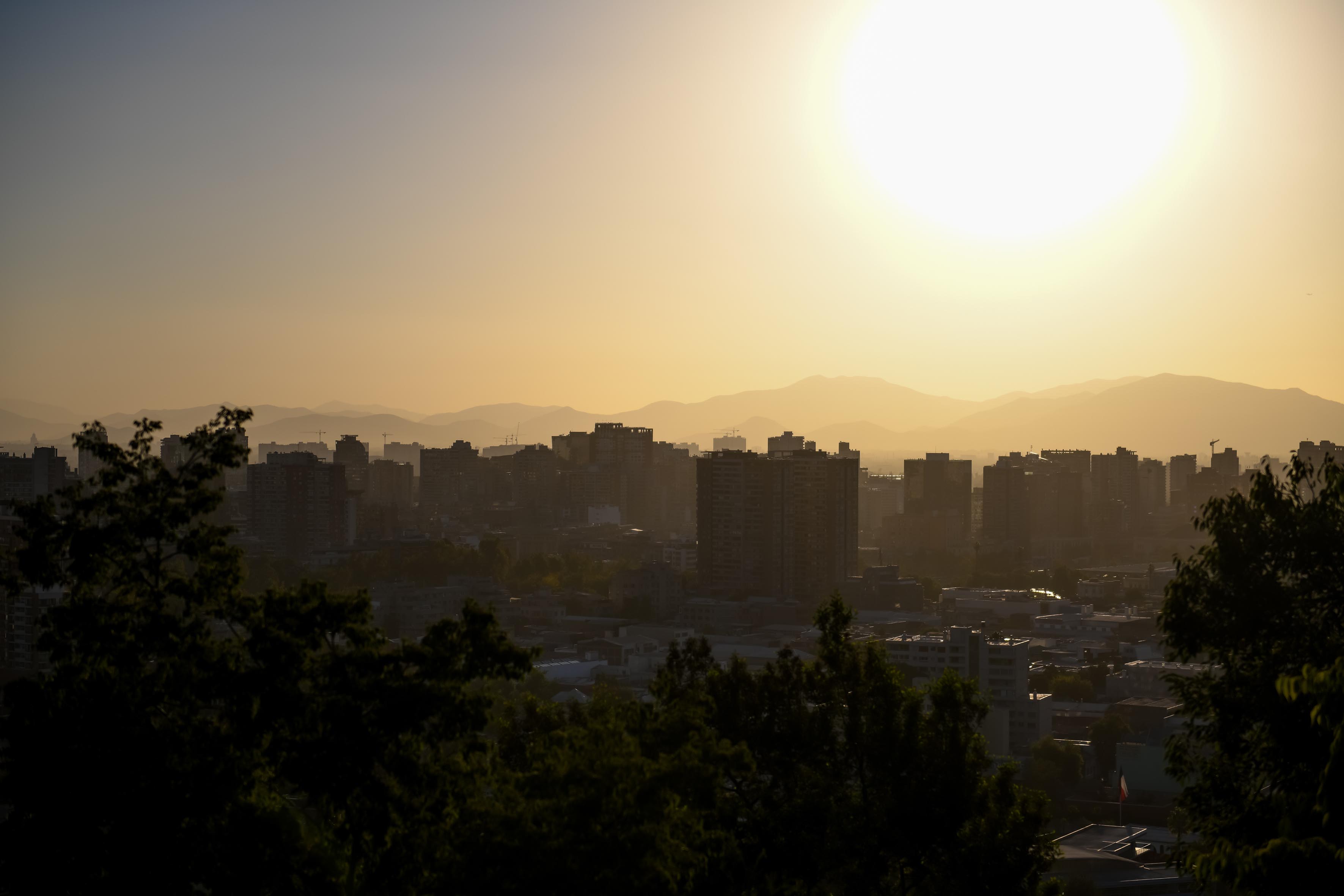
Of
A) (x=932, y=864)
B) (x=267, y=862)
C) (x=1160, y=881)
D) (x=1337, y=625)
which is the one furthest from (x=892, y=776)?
(x=1160, y=881)

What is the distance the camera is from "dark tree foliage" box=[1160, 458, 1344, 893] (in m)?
3.51

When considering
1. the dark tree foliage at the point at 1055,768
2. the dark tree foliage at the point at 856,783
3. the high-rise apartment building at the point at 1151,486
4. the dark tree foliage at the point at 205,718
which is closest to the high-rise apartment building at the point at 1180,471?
the high-rise apartment building at the point at 1151,486

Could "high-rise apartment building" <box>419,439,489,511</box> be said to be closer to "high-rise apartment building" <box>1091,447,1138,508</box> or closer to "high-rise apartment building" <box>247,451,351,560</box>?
"high-rise apartment building" <box>247,451,351,560</box>

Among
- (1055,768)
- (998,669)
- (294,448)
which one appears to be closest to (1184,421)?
(294,448)

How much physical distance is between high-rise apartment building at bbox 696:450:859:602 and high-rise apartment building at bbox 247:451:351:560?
575 inches

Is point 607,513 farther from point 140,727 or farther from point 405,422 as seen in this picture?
point 405,422

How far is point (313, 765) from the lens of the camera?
13.4ft

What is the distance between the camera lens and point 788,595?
36.9 m

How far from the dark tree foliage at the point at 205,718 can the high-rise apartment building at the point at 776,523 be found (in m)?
32.9

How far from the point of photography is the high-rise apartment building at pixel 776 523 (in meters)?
37.6

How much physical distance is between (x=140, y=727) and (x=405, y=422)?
195 metres

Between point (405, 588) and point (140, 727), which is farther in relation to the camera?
point (405, 588)

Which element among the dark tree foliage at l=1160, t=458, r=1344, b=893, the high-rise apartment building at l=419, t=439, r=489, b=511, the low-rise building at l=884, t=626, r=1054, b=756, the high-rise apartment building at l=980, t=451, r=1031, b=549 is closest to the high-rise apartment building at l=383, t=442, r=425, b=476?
the high-rise apartment building at l=419, t=439, r=489, b=511

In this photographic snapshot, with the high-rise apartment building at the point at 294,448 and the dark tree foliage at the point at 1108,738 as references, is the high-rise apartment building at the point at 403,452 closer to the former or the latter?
the high-rise apartment building at the point at 294,448
